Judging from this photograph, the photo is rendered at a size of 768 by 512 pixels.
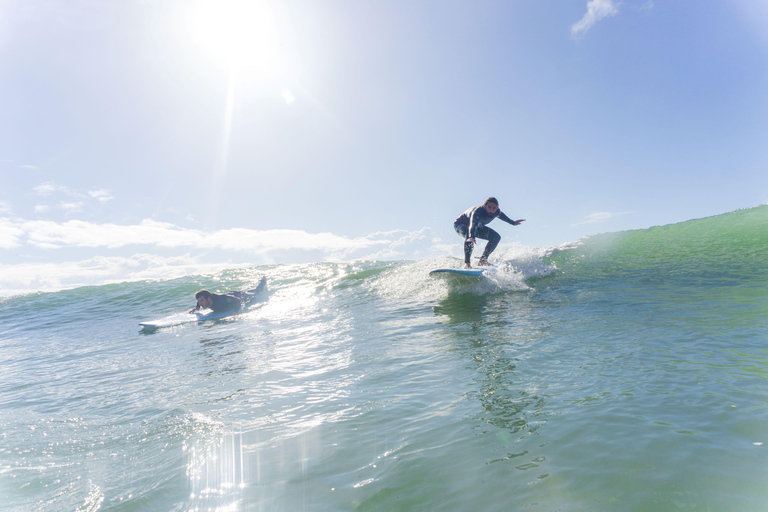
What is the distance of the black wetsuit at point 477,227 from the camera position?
39.8 feet

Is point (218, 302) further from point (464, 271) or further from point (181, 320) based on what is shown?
point (464, 271)

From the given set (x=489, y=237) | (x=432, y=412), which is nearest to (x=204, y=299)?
(x=489, y=237)

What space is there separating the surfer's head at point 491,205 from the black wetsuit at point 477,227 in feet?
0.37

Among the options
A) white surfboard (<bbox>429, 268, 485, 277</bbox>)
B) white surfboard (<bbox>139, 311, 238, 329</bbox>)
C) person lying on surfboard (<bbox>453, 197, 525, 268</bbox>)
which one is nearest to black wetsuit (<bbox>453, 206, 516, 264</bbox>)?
person lying on surfboard (<bbox>453, 197, 525, 268</bbox>)

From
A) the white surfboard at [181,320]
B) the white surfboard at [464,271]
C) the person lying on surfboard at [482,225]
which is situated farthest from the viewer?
the white surfboard at [181,320]

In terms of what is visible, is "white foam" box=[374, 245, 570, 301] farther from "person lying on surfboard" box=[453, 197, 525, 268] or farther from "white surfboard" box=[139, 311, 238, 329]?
"white surfboard" box=[139, 311, 238, 329]

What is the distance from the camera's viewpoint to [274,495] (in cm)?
265

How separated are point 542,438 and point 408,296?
10116 mm

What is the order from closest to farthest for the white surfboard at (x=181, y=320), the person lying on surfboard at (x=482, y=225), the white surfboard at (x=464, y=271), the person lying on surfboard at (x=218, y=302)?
the white surfboard at (x=464, y=271) → the person lying on surfboard at (x=482, y=225) → the white surfboard at (x=181, y=320) → the person lying on surfboard at (x=218, y=302)

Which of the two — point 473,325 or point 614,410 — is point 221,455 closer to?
point 614,410

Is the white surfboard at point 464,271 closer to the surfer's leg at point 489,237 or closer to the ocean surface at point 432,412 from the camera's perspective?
the surfer's leg at point 489,237

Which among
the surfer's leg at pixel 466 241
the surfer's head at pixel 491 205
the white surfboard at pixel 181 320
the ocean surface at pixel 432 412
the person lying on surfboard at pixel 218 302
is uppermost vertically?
the surfer's head at pixel 491 205

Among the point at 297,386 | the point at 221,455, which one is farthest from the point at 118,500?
the point at 297,386

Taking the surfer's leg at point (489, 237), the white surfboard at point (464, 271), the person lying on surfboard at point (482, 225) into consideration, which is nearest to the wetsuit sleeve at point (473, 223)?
the person lying on surfboard at point (482, 225)
